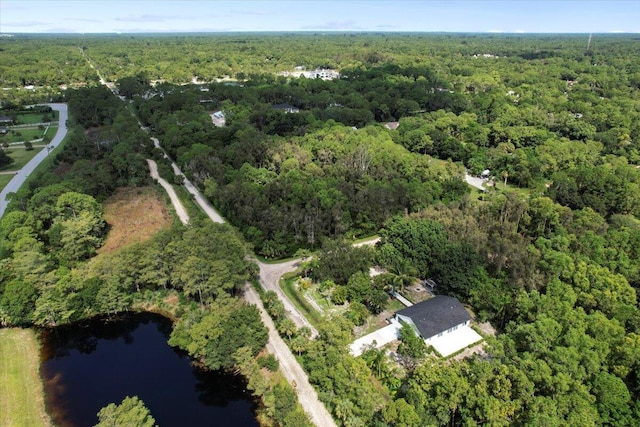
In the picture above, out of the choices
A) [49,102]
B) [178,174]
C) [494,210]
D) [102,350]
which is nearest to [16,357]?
[102,350]

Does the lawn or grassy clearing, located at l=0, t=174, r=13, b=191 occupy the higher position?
the lawn

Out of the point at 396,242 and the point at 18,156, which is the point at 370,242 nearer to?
the point at 396,242

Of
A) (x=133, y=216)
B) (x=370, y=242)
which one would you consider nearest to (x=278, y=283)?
(x=370, y=242)

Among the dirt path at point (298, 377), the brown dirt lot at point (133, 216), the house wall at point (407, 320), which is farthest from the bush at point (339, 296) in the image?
the brown dirt lot at point (133, 216)

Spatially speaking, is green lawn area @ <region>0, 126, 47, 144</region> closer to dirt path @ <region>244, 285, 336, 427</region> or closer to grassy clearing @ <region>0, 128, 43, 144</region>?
grassy clearing @ <region>0, 128, 43, 144</region>

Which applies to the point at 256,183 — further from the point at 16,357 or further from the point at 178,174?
the point at 16,357

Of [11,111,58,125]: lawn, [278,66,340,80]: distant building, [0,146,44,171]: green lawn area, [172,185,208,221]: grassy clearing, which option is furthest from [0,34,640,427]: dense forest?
[278,66,340,80]: distant building

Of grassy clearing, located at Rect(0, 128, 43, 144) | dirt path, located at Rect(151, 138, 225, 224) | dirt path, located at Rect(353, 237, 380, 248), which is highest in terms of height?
grassy clearing, located at Rect(0, 128, 43, 144)
